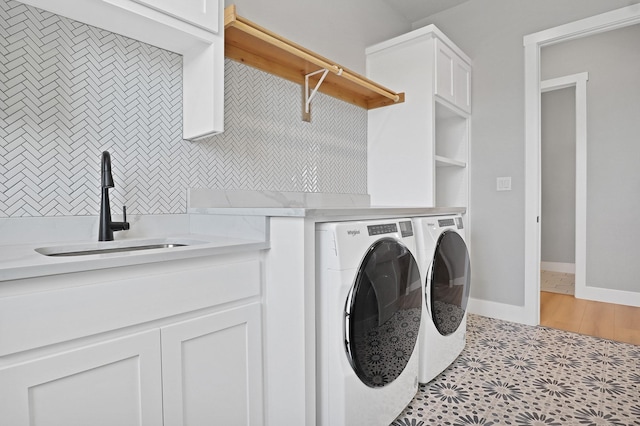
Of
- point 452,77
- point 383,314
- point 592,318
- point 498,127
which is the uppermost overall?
point 452,77

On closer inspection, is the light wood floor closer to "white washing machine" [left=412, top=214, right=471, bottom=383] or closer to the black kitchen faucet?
"white washing machine" [left=412, top=214, right=471, bottom=383]

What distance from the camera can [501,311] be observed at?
110 inches

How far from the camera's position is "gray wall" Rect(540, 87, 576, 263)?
4.37 meters

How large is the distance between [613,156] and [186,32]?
3813mm

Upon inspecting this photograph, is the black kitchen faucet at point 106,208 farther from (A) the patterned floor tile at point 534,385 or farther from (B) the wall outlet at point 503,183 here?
(B) the wall outlet at point 503,183

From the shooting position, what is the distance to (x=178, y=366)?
1015 mm

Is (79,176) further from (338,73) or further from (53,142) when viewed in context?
(338,73)

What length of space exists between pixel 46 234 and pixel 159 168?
1.59ft

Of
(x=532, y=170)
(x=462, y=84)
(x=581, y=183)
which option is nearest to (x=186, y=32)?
(x=462, y=84)

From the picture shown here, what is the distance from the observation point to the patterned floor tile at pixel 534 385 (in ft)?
4.87

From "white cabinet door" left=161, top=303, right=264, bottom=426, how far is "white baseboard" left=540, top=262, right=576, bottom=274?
472 centimetres

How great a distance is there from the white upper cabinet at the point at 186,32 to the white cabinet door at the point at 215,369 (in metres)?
0.80

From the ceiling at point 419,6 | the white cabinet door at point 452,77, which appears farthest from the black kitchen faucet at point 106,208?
the ceiling at point 419,6

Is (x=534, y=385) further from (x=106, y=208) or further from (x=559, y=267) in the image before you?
(x=559, y=267)
